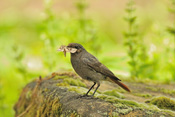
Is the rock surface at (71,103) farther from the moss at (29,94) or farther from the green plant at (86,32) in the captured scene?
the green plant at (86,32)

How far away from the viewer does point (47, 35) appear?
8289 millimetres

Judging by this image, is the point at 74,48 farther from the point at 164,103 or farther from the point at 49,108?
the point at 164,103

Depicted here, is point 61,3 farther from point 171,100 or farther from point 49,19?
point 171,100

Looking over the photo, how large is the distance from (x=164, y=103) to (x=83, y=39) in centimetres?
444

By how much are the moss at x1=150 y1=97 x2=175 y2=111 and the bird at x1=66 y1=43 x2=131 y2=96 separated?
498 mm

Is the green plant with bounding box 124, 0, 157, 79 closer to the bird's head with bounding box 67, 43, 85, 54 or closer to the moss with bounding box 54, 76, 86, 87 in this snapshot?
the moss with bounding box 54, 76, 86, 87

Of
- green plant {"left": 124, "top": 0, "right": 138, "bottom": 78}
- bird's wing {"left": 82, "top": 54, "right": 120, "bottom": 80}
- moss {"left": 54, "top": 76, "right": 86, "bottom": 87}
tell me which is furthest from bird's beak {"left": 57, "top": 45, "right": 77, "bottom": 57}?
green plant {"left": 124, "top": 0, "right": 138, "bottom": 78}

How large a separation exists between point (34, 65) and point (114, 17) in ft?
18.5

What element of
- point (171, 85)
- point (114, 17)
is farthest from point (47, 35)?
point (114, 17)

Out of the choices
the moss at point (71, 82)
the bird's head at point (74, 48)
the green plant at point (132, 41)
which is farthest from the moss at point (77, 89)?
the green plant at point (132, 41)

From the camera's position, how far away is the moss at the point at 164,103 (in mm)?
4074

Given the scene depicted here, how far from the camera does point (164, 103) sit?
412 cm

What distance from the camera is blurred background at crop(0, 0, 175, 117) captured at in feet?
23.2

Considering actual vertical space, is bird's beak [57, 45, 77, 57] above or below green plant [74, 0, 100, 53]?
below
